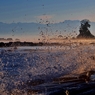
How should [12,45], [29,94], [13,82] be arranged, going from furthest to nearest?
[12,45], [13,82], [29,94]

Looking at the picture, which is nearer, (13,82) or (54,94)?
(54,94)

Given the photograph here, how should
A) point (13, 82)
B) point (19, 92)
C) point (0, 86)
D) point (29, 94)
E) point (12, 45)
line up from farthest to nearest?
point (12, 45) → point (13, 82) → point (0, 86) → point (19, 92) → point (29, 94)

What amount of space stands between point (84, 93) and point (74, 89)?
84cm

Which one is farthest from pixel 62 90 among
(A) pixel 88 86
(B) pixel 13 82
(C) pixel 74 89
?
(B) pixel 13 82

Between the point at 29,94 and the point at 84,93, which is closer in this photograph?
the point at 84,93

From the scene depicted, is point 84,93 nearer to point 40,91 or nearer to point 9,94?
point 40,91

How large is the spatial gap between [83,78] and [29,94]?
4.85 meters

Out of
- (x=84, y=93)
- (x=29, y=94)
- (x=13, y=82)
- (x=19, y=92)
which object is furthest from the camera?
(x=13, y=82)

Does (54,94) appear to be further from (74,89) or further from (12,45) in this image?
(12,45)

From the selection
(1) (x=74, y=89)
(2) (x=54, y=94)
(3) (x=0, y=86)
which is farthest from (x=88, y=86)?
(3) (x=0, y=86)

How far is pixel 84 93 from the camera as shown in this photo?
1488 cm

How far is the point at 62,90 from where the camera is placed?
1555cm

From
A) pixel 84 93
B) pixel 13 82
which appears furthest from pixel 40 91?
pixel 13 82

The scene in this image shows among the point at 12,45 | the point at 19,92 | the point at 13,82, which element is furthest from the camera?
the point at 12,45
